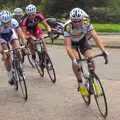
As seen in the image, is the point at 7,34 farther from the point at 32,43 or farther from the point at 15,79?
the point at 32,43

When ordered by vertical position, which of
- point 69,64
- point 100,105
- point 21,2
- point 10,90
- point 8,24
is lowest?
point 21,2

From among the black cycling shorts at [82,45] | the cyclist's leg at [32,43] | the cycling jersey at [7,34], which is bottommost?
the cyclist's leg at [32,43]

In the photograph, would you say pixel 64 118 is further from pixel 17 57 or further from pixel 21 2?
pixel 21 2

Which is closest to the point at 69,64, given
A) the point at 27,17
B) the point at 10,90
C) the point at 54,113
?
the point at 27,17

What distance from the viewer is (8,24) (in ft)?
40.9

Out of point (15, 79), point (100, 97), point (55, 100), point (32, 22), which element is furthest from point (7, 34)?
point (100, 97)

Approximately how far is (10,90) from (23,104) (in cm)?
187

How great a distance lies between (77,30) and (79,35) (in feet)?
0.52

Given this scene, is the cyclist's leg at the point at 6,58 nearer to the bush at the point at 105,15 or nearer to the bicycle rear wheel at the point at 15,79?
the bicycle rear wheel at the point at 15,79

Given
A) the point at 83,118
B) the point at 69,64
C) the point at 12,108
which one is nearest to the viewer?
the point at 83,118

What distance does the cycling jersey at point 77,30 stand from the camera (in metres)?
10.8

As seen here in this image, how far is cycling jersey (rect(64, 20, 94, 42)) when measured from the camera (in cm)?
1079

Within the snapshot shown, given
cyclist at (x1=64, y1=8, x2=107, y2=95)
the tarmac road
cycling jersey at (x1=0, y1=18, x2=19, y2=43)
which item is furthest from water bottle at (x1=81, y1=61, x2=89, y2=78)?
cycling jersey at (x1=0, y1=18, x2=19, y2=43)

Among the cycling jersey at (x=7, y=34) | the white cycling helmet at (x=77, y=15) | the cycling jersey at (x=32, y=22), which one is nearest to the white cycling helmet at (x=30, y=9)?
the cycling jersey at (x=32, y=22)
